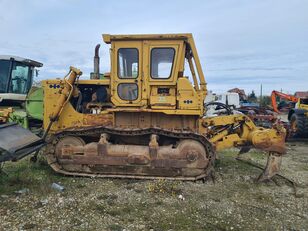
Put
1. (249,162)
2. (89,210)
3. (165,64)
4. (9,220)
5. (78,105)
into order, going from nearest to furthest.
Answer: (9,220) < (89,210) < (165,64) < (78,105) < (249,162)

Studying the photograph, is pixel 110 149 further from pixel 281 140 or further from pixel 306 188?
pixel 306 188

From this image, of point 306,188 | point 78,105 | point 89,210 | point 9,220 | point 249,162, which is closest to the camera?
point 9,220

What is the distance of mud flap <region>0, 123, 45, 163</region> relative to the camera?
5562 millimetres

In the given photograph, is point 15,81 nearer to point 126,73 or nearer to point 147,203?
point 126,73

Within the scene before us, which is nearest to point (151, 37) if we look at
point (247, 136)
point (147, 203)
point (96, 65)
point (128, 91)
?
point (128, 91)

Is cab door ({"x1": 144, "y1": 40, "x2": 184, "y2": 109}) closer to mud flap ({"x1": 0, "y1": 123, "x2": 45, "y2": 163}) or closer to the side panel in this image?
the side panel

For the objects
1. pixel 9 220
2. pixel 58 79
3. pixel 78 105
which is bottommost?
pixel 9 220

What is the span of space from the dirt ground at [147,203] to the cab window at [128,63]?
2.35 meters

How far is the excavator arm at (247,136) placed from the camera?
6.93 metres

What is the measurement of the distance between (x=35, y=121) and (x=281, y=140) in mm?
6334

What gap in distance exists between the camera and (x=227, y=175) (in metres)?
7.41

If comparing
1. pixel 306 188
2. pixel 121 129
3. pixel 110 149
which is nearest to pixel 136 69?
pixel 121 129

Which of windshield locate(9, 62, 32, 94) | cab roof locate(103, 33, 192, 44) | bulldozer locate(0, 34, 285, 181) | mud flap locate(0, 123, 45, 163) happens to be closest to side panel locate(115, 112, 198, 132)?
bulldozer locate(0, 34, 285, 181)

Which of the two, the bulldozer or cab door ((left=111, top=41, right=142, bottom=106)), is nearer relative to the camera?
the bulldozer
